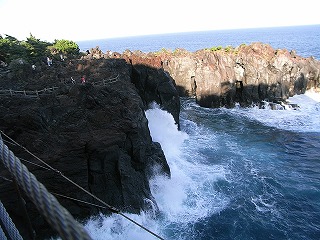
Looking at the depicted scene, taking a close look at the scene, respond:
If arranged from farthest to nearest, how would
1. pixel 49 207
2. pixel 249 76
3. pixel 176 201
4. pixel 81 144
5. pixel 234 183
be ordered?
pixel 249 76 → pixel 234 183 → pixel 176 201 → pixel 81 144 → pixel 49 207

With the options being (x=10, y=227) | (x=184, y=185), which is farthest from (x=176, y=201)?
(x=10, y=227)

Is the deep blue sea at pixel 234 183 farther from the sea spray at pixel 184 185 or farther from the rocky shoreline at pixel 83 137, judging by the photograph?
the rocky shoreline at pixel 83 137

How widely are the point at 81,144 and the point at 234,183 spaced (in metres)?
15.6

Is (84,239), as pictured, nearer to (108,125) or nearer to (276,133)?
(108,125)

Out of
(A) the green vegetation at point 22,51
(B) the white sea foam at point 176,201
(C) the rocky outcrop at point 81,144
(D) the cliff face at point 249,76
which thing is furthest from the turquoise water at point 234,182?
(A) the green vegetation at point 22,51

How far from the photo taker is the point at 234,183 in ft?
86.8

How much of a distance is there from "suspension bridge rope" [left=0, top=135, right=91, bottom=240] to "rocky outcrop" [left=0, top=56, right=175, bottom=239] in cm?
1519

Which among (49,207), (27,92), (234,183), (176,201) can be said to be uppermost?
(49,207)

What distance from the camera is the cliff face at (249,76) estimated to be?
52.1 meters

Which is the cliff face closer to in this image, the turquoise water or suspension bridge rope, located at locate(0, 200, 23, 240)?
the turquoise water

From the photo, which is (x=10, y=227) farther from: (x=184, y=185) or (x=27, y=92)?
(x=184, y=185)

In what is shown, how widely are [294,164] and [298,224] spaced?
1077 centimetres

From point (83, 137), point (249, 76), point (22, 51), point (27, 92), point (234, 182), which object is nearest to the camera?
Result: point (83, 137)

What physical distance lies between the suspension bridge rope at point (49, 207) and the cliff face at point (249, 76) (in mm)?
48626
